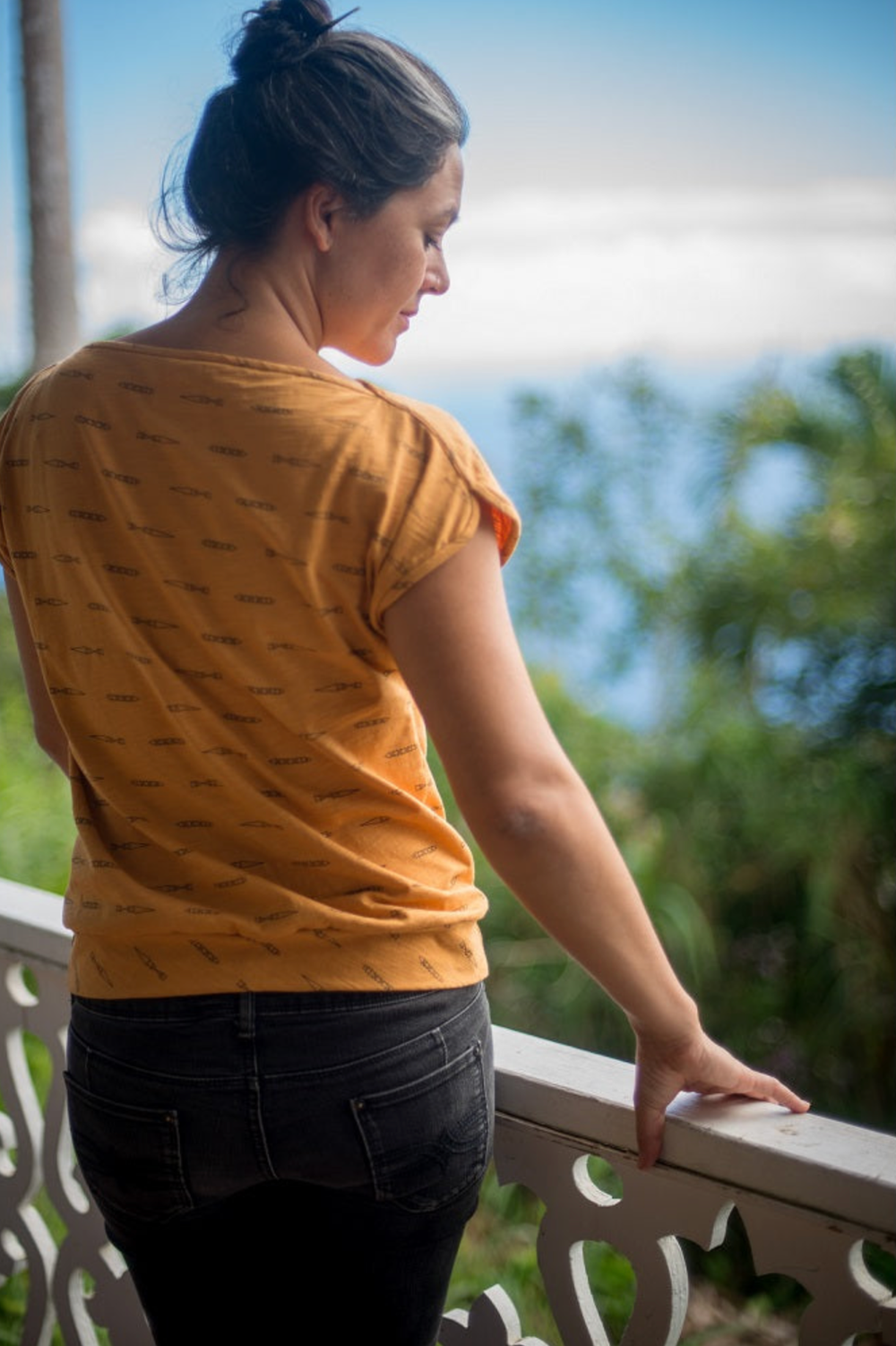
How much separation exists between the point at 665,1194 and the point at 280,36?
91 centimetres

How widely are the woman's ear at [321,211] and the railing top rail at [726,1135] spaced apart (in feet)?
2.25

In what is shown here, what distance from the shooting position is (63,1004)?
4.65ft

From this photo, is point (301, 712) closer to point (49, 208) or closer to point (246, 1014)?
point (246, 1014)

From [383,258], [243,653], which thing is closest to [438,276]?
[383,258]

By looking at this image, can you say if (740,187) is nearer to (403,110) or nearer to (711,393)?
(711,393)

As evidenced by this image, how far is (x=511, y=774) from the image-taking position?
0.80 meters

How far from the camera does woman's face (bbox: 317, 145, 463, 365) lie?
2.82 ft

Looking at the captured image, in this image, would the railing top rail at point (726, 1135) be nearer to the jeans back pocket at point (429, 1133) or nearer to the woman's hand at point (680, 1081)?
the woman's hand at point (680, 1081)

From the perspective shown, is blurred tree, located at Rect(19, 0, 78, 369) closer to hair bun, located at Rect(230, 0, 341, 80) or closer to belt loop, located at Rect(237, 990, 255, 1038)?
hair bun, located at Rect(230, 0, 341, 80)

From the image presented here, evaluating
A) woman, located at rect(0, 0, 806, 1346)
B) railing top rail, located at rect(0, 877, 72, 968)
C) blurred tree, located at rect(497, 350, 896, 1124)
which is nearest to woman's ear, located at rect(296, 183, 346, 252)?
woman, located at rect(0, 0, 806, 1346)

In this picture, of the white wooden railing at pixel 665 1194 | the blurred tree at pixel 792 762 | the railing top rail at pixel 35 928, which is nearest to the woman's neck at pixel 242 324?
the white wooden railing at pixel 665 1194

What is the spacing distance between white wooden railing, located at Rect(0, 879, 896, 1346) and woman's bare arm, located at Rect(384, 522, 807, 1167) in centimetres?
19

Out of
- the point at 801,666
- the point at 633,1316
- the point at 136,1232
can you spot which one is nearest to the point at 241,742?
the point at 136,1232

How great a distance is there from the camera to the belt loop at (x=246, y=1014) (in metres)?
0.85
